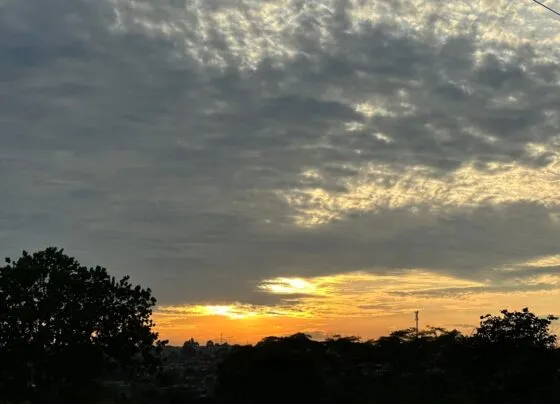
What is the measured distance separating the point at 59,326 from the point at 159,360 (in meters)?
6.62

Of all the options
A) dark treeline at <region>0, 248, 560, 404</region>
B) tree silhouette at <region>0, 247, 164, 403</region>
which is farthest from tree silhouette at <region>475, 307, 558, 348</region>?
tree silhouette at <region>0, 247, 164, 403</region>

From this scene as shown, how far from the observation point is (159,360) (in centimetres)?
4466

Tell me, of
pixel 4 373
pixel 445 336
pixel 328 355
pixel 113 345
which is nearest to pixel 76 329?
pixel 113 345

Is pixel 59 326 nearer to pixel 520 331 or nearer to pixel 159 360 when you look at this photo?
pixel 159 360

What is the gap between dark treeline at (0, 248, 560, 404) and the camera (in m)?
41.4

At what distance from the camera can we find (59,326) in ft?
136

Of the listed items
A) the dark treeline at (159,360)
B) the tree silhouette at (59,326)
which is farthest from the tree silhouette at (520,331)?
the tree silhouette at (59,326)

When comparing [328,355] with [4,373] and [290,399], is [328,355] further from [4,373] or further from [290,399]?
[4,373]

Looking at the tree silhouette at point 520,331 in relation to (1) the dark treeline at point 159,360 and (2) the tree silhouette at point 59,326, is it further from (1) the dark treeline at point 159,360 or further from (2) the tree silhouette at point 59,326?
(2) the tree silhouette at point 59,326

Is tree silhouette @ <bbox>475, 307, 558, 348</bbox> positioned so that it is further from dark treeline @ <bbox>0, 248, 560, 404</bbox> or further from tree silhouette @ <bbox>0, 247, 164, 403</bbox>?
tree silhouette @ <bbox>0, 247, 164, 403</bbox>

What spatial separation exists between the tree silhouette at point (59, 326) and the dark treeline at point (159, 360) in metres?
0.06

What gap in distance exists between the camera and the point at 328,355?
76750 mm

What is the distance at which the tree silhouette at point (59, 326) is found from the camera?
135 feet

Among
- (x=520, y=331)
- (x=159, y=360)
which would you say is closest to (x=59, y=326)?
(x=159, y=360)
